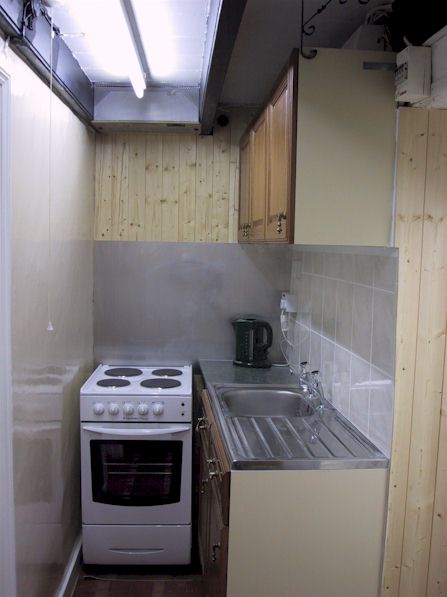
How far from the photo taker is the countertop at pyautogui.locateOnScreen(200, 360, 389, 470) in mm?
1953

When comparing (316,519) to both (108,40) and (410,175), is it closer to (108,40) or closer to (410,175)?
(410,175)

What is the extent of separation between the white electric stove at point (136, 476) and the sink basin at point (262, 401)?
0.82 feet

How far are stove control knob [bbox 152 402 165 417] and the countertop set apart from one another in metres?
0.37

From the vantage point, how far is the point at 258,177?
9.06 feet

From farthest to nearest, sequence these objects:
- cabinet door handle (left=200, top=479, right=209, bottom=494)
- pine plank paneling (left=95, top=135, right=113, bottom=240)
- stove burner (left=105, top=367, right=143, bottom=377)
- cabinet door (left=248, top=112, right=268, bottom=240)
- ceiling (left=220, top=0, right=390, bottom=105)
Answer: pine plank paneling (left=95, top=135, right=113, bottom=240)
stove burner (left=105, top=367, right=143, bottom=377)
cabinet door handle (left=200, top=479, right=209, bottom=494)
cabinet door (left=248, top=112, right=268, bottom=240)
ceiling (left=220, top=0, right=390, bottom=105)

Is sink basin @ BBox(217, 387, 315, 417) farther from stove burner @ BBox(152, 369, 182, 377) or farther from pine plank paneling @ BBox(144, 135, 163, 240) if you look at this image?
pine plank paneling @ BBox(144, 135, 163, 240)

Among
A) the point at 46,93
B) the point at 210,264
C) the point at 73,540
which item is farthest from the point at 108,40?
the point at 73,540

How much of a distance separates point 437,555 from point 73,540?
1897 mm

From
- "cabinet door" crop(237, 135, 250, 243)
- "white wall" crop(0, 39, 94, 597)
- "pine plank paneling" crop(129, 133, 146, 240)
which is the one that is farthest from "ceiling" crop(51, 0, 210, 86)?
"pine plank paneling" crop(129, 133, 146, 240)

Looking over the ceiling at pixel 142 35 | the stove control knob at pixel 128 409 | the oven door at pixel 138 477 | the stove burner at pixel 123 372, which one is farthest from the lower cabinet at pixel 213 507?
the ceiling at pixel 142 35

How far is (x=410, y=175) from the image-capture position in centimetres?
192

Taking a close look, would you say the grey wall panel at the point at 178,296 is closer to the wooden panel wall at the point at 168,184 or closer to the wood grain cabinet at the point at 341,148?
the wooden panel wall at the point at 168,184

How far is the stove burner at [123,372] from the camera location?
3.37 meters

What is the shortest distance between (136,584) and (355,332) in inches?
70.6
